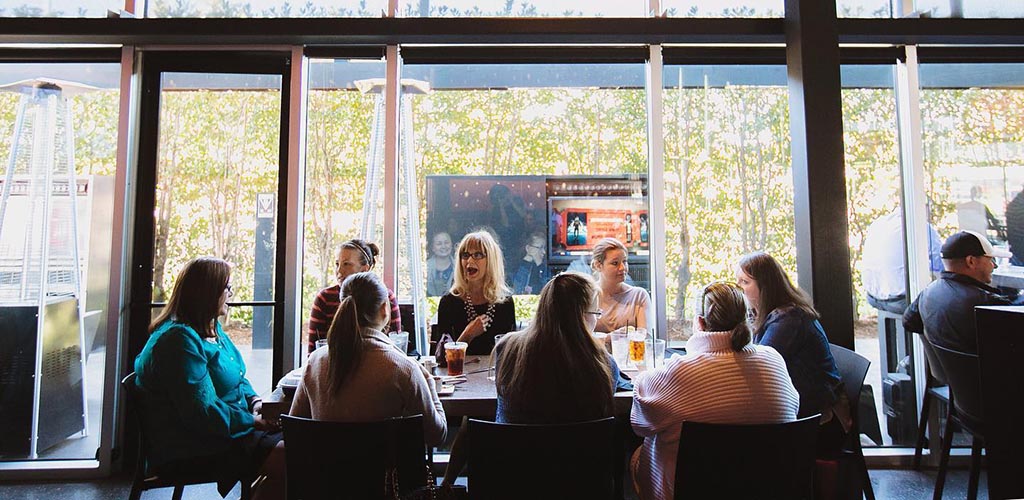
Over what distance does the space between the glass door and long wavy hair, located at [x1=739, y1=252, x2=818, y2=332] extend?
2.71 meters

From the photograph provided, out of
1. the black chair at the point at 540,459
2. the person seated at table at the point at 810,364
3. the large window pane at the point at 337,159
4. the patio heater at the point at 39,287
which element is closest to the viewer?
the black chair at the point at 540,459

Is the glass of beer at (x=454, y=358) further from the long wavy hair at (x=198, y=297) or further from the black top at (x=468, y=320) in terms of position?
the long wavy hair at (x=198, y=297)

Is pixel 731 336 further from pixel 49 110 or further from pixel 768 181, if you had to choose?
pixel 49 110

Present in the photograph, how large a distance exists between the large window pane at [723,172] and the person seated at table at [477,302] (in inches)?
46.1

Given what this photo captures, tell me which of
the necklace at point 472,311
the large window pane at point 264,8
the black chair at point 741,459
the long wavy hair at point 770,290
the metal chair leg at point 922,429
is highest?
the large window pane at point 264,8

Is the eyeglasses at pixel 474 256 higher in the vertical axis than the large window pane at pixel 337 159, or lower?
lower

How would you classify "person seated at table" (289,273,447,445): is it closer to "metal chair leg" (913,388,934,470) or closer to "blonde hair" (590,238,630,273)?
"blonde hair" (590,238,630,273)

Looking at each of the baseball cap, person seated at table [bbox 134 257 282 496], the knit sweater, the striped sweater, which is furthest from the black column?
person seated at table [bbox 134 257 282 496]

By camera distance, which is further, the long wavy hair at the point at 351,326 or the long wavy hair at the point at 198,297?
the long wavy hair at the point at 198,297

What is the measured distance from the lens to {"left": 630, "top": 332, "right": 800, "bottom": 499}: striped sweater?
1.60 m

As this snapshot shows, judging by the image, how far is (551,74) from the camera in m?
3.66

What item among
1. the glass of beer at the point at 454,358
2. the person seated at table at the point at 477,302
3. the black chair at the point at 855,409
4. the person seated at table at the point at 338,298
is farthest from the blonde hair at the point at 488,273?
the black chair at the point at 855,409

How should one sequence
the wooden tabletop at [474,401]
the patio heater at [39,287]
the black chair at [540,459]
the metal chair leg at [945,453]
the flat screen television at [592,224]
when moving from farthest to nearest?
the flat screen television at [592,224] → the patio heater at [39,287] → the metal chair leg at [945,453] → the wooden tabletop at [474,401] → the black chair at [540,459]

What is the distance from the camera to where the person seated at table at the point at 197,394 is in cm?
199
